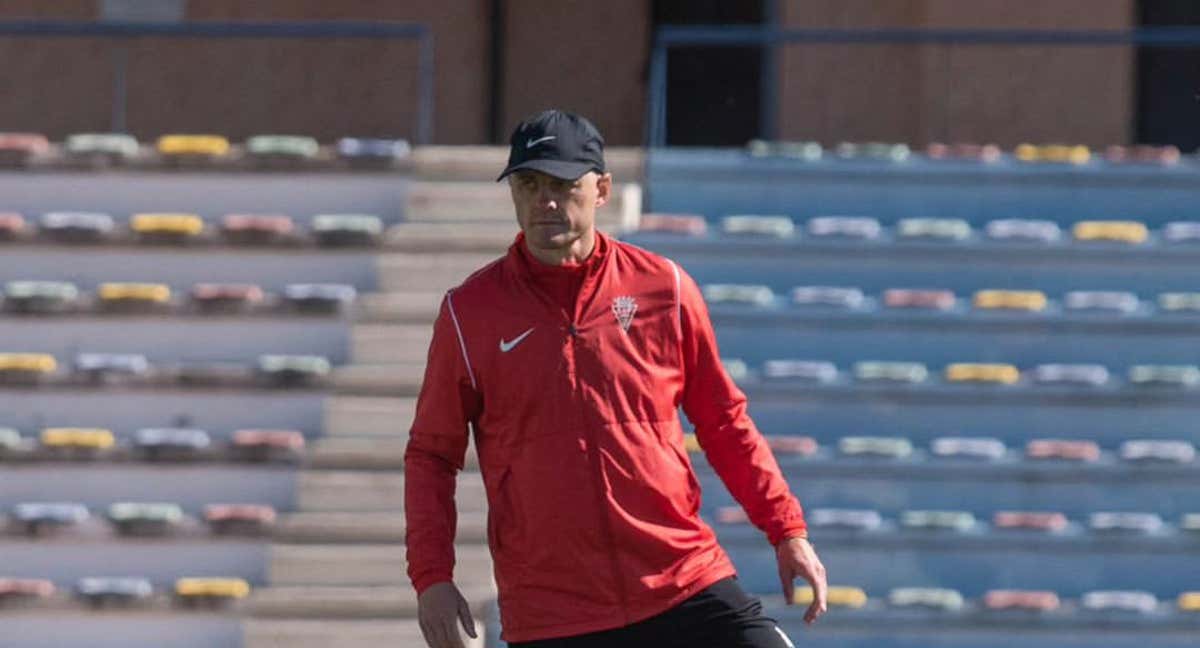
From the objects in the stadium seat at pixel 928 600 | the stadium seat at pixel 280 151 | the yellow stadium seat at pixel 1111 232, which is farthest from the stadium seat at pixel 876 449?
the stadium seat at pixel 280 151

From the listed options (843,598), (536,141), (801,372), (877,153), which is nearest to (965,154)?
(877,153)

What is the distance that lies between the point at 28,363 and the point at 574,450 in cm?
510

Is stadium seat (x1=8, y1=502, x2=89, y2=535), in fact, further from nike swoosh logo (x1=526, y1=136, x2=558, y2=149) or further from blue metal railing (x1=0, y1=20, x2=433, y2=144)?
nike swoosh logo (x1=526, y1=136, x2=558, y2=149)

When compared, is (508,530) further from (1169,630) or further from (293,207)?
(293,207)

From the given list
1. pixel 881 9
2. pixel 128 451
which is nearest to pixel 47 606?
pixel 128 451

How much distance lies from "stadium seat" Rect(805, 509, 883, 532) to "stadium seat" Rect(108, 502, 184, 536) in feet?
7.31

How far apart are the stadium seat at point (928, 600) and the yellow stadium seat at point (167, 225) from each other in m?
3.17

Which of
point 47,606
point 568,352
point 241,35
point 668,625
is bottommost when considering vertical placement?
point 47,606

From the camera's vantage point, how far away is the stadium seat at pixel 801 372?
923cm

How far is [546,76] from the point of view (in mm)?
12406

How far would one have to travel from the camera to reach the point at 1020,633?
27.9 ft

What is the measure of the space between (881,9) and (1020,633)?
13.6ft

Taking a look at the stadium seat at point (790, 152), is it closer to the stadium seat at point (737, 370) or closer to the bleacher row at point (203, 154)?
the stadium seat at point (737, 370)

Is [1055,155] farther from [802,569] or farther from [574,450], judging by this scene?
[574,450]
